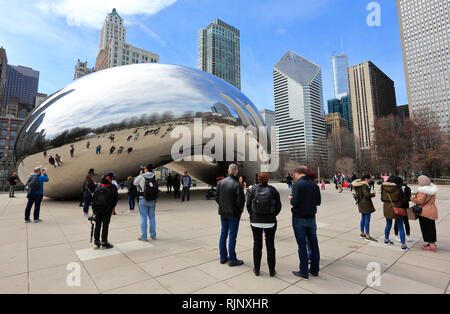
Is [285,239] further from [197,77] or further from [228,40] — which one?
[228,40]

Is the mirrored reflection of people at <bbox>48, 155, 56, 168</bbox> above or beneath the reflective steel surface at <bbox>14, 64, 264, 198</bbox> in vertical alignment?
beneath

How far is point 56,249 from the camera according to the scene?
14.6 feet

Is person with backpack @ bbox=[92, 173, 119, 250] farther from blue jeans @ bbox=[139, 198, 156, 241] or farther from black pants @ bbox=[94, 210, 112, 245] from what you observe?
blue jeans @ bbox=[139, 198, 156, 241]

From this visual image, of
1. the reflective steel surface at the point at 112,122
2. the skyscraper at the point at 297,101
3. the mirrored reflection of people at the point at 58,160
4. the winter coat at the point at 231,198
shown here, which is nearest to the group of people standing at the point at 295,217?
the winter coat at the point at 231,198

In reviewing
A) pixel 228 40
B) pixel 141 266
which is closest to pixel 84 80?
pixel 141 266

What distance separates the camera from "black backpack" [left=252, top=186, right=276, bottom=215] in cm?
326

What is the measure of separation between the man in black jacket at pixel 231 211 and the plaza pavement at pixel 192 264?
21cm

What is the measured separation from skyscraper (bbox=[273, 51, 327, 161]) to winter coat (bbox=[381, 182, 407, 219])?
126m

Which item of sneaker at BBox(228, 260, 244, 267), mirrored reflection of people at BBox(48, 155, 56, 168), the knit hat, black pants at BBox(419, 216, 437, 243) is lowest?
sneaker at BBox(228, 260, 244, 267)

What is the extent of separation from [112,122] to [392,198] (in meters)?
10.5

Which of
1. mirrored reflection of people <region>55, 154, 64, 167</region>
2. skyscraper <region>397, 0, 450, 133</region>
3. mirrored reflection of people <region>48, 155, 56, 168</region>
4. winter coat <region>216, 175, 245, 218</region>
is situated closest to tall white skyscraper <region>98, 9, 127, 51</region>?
skyscraper <region>397, 0, 450, 133</region>

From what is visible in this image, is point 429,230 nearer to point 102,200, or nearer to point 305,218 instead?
point 305,218

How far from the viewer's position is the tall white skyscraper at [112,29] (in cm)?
13938

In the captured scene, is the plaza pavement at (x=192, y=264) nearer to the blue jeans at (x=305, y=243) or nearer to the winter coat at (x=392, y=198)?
the blue jeans at (x=305, y=243)
